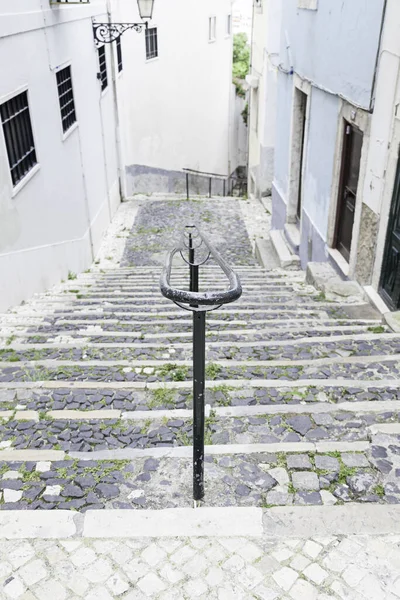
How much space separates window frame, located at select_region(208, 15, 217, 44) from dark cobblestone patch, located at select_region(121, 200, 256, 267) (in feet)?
24.0

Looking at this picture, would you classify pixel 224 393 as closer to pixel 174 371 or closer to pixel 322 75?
pixel 174 371

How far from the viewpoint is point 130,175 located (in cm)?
1728

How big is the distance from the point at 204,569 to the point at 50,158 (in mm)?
7122

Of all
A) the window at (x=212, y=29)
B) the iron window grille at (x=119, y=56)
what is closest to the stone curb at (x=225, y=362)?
the iron window grille at (x=119, y=56)

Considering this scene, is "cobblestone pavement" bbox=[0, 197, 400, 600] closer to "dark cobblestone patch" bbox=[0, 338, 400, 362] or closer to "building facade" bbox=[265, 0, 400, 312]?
"dark cobblestone patch" bbox=[0, 338, 400, 362]

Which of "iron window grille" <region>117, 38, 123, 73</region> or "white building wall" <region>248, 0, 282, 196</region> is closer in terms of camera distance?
"white building wall" <region>248, 0, 282, 196</region>

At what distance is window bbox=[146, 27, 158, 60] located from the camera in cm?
1689

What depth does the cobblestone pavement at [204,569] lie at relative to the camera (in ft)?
7.59

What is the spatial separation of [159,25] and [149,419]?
55.1 ft

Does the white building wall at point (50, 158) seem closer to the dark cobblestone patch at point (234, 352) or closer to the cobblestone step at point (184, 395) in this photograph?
the dark cobblestone patch at point (234, 352)

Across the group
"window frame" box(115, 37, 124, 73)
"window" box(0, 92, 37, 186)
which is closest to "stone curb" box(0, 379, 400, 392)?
"window" box(0, 92, 37, 186)

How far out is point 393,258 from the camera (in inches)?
220

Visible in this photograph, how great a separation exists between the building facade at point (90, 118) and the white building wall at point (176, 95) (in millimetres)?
38

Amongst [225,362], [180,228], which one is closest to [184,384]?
[225,362]
